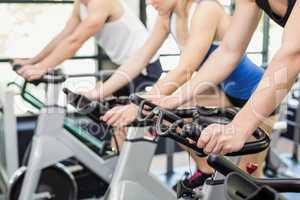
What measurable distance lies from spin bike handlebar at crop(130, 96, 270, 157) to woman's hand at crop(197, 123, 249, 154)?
0.16ft

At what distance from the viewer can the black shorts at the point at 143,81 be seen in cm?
245

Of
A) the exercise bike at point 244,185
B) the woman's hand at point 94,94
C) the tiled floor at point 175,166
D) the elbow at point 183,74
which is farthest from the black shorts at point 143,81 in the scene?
the exercise bike at point 244,185

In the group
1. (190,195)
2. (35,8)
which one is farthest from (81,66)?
(190,195)

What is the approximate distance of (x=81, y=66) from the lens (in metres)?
3.88

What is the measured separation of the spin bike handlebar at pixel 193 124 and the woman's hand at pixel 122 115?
1.4 inches

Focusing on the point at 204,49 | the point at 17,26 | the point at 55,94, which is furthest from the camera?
the point at 17,26

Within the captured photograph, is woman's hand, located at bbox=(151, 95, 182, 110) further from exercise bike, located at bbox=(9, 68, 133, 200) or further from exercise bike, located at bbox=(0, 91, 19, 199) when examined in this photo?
exercise bike, located at bbox=(0, 91, 19, 199)

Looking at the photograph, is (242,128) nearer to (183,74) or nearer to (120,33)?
(183,74)

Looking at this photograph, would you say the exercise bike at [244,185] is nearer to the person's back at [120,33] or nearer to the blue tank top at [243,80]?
the blue tank top at [243,80]

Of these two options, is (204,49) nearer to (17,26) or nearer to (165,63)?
(165,63)

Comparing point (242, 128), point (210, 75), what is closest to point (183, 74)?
point (210, 75)

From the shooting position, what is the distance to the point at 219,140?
2.86 feet

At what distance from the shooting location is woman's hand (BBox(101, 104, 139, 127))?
4.86ft

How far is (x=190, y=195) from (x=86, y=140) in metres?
1.27
